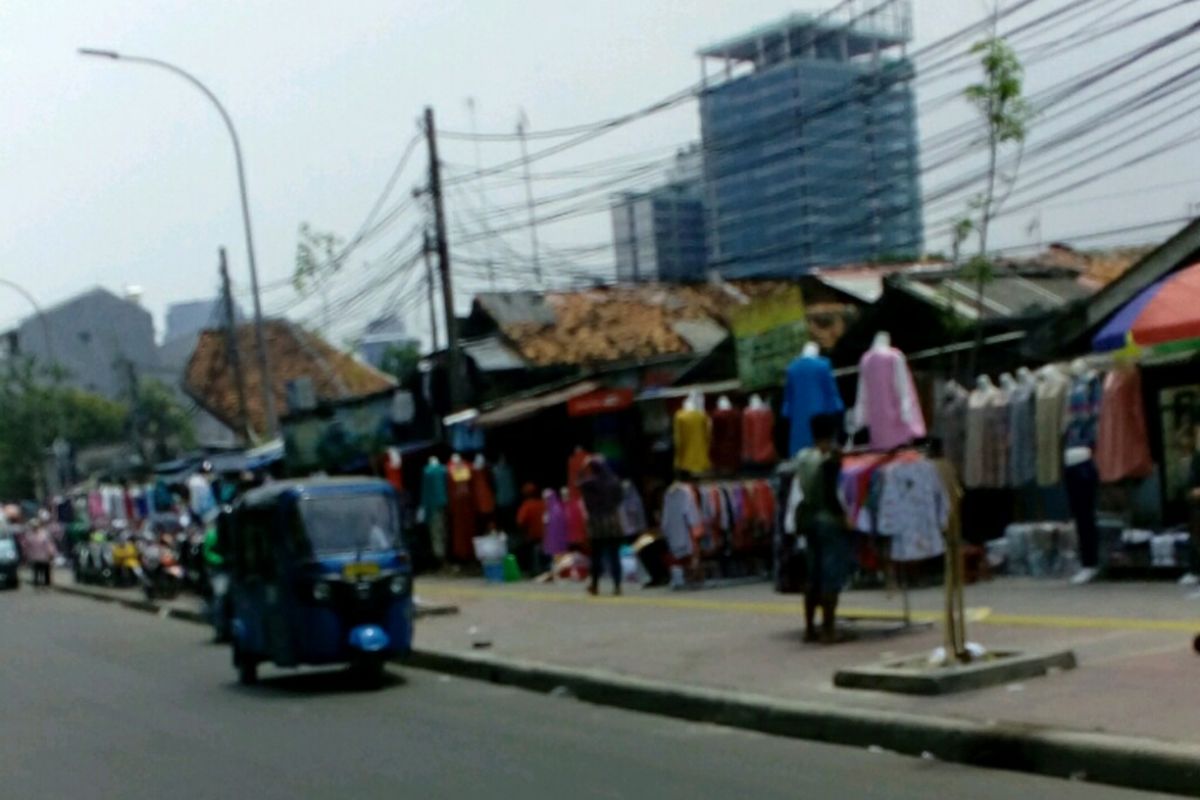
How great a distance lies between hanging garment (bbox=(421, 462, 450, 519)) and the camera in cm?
3130

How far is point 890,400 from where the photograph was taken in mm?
18469

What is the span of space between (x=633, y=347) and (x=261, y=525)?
837 inches

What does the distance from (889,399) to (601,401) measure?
28.1ft

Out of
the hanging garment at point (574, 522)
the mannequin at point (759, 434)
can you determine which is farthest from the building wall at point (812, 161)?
the hanging garment at point (574, 522)

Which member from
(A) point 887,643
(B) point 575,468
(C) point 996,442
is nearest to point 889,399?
(C) point 996,442

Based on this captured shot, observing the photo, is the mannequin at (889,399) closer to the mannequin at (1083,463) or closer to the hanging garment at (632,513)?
the mannequin at (1083,463)

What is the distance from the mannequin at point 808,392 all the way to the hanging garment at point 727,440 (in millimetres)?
3600

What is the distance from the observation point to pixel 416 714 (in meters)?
14.3

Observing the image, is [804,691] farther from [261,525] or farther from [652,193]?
[652,193]

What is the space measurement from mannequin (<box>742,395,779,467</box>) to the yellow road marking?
8.09ft

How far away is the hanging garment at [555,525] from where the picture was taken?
2752cm

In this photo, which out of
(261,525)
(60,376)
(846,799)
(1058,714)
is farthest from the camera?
(60,376)

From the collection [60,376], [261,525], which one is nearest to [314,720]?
[261,525]

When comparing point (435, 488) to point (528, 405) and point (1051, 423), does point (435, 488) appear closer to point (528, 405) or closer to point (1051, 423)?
point (528, 405)
